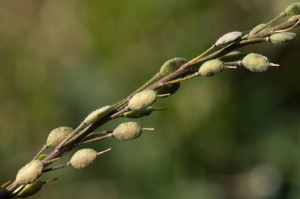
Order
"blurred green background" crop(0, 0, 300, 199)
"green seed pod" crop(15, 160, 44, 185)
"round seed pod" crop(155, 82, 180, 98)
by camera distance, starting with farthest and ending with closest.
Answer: "blurred green background" crop(0, 0, 300, 199), "round seed pod" crop(155, 82, 180, 98), "green seed pod" crop(15, 160, 44, 185)

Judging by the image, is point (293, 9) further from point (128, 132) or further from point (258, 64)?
point (128, 132)

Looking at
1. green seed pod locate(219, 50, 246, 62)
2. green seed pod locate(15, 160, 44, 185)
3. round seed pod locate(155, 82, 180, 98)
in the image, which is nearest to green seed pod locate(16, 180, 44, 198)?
green seed pod locate(15, 160, 44, 185)

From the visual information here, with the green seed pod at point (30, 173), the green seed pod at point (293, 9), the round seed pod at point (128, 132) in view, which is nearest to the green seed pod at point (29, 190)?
the green seed pod at point (30, 173)

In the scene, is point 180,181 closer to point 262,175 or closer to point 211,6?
point 262,175

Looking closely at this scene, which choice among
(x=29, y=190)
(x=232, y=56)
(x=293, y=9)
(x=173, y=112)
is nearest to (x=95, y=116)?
(x=29, y=190)

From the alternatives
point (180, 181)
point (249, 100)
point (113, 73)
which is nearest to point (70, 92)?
point (113, 73)

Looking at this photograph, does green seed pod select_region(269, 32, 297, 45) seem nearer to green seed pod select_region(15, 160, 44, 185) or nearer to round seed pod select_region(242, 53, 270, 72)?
round seed pod select_region(242, 53, 270, 72)
